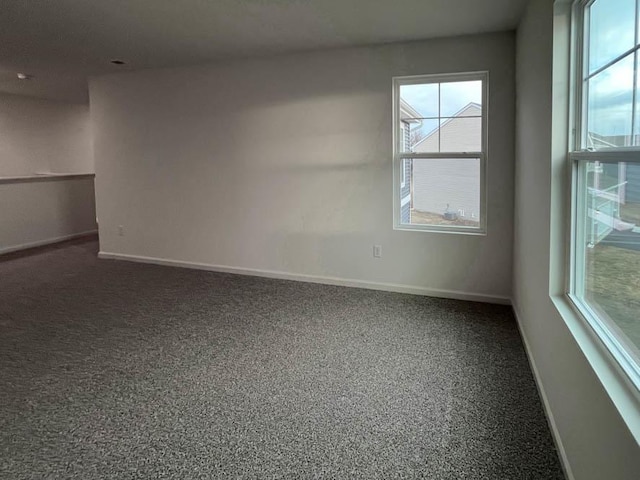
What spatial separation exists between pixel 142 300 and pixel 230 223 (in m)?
Answer: 1.40

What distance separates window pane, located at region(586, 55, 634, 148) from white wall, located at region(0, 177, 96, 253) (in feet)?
24.3

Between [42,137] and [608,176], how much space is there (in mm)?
8723

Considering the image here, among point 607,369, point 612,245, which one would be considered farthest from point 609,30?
point 607,369

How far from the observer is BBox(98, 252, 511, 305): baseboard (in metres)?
4.40

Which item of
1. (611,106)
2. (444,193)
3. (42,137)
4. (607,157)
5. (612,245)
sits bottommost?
(612,245)

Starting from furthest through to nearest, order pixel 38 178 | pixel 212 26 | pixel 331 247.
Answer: pixel 38 178 → pixel 331 247 → pixel 212 26

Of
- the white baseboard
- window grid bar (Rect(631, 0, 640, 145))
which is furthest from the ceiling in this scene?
Answer: the white baseboard

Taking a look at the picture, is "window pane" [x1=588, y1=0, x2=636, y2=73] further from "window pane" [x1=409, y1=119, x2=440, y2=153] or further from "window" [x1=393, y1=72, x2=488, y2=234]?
"window pane" [x1=409, y1=119, x2=440, y2=153]

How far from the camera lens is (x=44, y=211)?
7.39 metres

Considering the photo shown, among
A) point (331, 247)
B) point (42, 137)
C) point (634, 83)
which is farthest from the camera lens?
point (42, 137)

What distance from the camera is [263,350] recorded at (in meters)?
3.29

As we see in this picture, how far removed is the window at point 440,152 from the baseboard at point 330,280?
602 millimetres

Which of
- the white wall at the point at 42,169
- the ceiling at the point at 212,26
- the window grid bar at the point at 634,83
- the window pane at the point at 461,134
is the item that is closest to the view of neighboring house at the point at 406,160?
the window pane at the point at 461,134

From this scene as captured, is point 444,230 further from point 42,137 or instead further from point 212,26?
point 42,137
